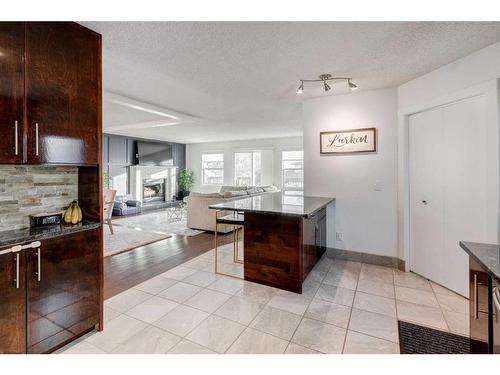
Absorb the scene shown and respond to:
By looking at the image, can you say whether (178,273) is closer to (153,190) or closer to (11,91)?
(11,91)

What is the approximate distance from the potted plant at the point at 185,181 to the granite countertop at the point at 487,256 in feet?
30.0

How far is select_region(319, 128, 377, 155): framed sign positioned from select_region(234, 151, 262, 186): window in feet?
16.5

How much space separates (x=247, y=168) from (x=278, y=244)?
254 inches

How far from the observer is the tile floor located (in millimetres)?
1833

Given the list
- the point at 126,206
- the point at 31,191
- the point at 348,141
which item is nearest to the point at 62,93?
the point at 31,191

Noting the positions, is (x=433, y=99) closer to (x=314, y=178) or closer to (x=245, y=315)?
(x=314, y=178)

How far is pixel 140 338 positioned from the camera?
190 centimetres

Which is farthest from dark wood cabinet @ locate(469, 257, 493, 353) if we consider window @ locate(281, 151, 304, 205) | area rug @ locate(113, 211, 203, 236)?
window @ locate(281, 151, 304, 205)

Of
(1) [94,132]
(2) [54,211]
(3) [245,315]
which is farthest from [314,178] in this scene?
(2) [54,211]

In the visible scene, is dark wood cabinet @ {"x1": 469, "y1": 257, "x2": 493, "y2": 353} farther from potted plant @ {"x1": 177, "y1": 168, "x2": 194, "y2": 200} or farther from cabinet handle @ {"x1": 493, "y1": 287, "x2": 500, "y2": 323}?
potted plant @ {"x1": 177, "y1": 168, "x2": 194, "y2": 200}

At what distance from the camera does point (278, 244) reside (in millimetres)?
2666

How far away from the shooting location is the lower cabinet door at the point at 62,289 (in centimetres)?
159

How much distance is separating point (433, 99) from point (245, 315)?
3.03 metres


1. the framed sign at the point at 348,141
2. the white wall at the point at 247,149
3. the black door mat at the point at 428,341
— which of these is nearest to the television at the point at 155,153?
the white wall at the point at 247,149
